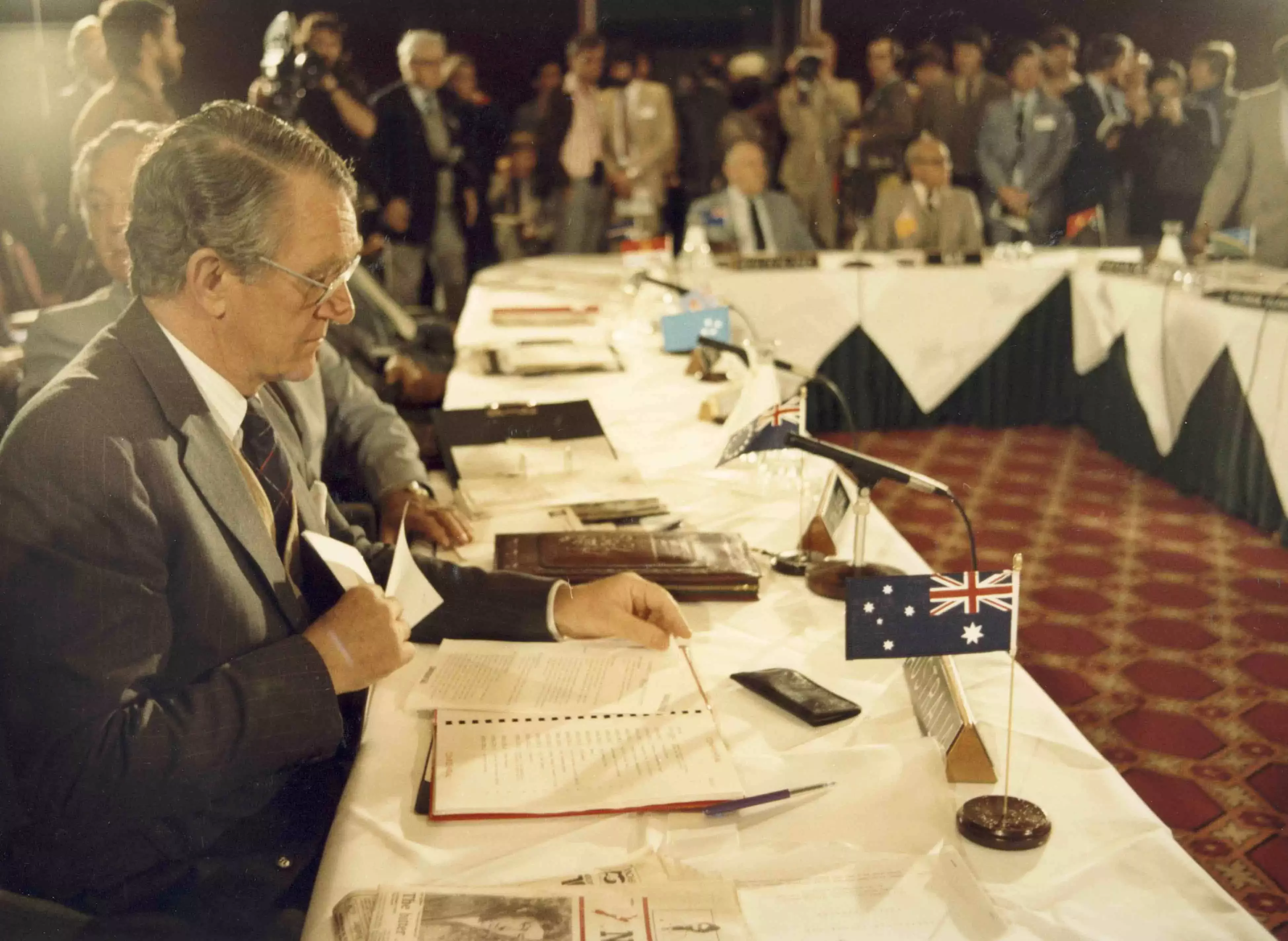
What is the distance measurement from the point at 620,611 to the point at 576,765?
325 millimetres

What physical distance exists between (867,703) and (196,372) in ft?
2.75

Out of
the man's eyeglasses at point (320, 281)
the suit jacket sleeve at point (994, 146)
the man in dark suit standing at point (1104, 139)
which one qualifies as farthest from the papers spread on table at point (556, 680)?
the man in dark suit standing at point (1104, 139)

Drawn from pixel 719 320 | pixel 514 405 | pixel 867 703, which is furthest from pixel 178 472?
pixel 719 320

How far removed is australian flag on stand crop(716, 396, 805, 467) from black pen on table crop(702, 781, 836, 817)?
68 centimetres

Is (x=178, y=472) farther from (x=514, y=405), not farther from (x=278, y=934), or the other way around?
(x=514, y=405)

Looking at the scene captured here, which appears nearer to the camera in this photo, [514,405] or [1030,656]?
[514,405]

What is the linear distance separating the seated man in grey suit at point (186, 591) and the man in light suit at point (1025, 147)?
5131 mm

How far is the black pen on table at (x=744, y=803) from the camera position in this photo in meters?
1.11

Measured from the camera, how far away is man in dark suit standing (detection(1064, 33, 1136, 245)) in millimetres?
6141

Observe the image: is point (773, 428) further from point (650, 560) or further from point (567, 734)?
point (567, 734)

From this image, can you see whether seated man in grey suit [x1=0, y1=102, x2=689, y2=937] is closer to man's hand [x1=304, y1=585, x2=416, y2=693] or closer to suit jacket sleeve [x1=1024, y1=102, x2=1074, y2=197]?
man's hand [x1=304, y1=585, x2=416, y2=693]

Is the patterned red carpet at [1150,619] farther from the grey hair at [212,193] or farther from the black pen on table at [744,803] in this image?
the grey hair at [212,193]

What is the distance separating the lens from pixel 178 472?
1.21 meters

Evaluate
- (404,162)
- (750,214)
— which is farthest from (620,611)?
(404,162)
